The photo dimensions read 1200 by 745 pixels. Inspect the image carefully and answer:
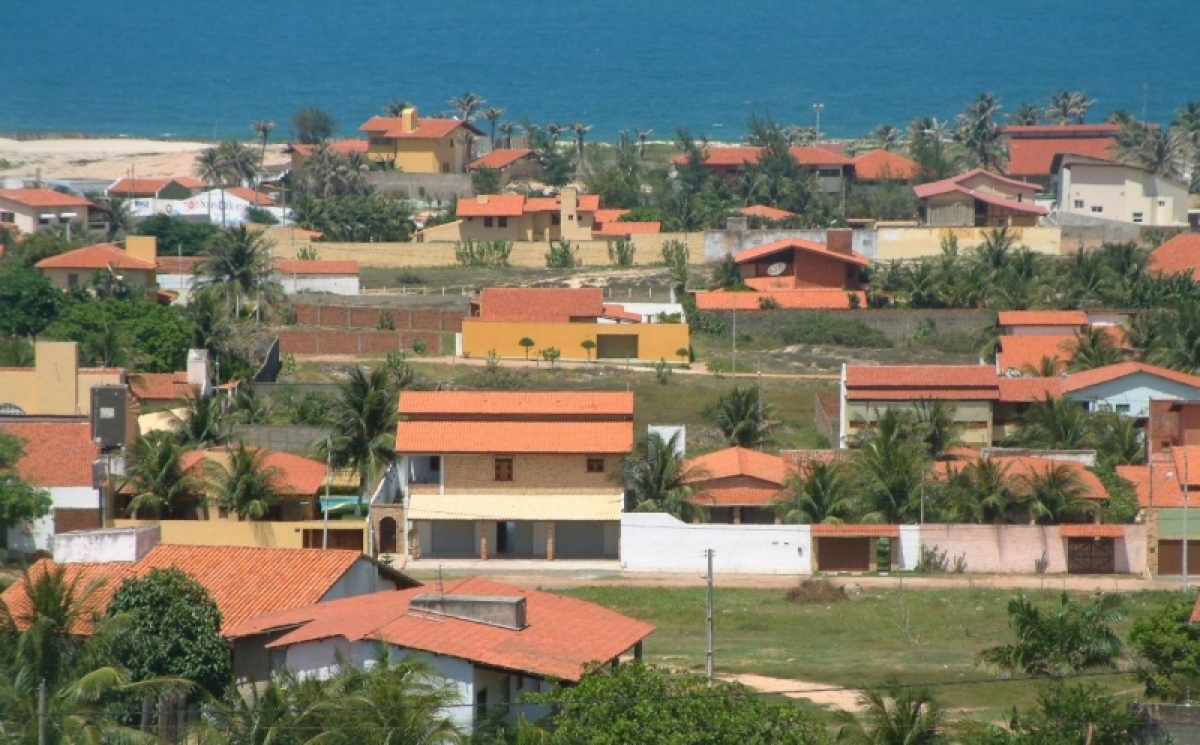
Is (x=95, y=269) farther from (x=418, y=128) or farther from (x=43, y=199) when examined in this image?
(x=418, y=128)

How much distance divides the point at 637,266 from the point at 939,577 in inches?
1839

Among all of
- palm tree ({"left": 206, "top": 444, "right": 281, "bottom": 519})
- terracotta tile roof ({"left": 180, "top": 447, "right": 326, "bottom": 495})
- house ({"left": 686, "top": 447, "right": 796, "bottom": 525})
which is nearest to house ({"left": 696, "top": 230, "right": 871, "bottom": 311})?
house ({"left": 686, "top": 447, "right": 796, "bottom": 525})

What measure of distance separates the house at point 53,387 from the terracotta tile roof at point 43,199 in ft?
144

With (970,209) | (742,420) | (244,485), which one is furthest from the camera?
(970,209)

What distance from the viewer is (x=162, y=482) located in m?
57.2

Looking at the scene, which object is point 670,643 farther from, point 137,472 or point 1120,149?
point 1120,149

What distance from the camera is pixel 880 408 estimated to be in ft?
218

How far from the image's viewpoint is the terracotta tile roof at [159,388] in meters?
68.1

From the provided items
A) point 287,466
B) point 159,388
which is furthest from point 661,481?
point 159,388

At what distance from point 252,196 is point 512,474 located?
6044cm

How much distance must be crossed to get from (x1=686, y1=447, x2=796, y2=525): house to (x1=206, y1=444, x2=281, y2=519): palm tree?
33.5ft

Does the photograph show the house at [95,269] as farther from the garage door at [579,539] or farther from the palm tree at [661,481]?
the palm tree at [661,481]

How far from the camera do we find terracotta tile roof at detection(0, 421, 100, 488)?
55.9 m

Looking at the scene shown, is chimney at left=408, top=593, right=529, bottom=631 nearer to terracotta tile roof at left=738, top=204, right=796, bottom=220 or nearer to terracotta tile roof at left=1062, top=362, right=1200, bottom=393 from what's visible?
terracotta tile roof at left=1062, top=362, right=1200, bottom=393
